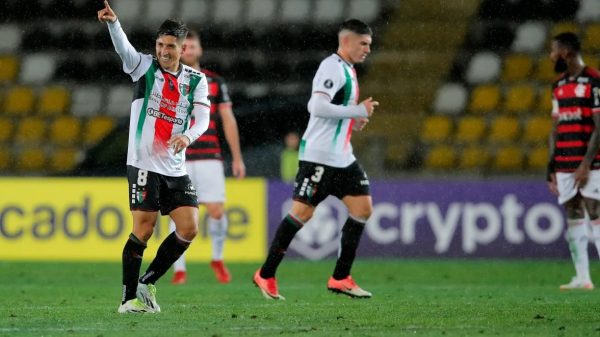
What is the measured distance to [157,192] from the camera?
7578mm

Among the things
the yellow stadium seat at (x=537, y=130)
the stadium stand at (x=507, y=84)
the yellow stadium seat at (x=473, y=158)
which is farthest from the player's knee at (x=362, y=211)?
the yellow stadium seat at (x=537, y=130)

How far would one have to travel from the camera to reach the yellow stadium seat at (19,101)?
20391mm

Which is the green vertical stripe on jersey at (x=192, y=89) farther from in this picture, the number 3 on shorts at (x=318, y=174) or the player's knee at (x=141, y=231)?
the number 3 on shorts at (x=318, y=174)

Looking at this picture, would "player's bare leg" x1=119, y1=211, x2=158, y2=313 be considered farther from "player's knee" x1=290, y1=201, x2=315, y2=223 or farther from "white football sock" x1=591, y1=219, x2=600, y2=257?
"white football sock" x1=591, y1=219, x2=600, y2=257

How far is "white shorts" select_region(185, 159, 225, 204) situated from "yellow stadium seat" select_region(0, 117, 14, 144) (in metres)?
9.12

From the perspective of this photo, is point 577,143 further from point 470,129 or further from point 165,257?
point 470,129

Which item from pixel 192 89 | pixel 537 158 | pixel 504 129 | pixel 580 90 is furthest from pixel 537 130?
pixel 192 89

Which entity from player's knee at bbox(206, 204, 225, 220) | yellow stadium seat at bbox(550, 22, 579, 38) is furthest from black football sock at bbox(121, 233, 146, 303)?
yellow stadium seat at bbox(550, 22, 579, 38)

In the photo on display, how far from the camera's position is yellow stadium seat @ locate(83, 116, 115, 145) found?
19609mm

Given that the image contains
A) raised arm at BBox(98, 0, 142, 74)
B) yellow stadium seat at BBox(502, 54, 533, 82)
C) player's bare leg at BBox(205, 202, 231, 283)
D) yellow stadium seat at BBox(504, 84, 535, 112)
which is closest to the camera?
raised arm at BBox(98, 0, 142, 74)

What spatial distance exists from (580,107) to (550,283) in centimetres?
174

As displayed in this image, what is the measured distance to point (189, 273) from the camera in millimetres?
12500

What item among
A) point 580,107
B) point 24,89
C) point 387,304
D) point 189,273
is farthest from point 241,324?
point 24,89

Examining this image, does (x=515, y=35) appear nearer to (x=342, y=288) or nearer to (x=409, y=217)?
(x=409, y=217)
